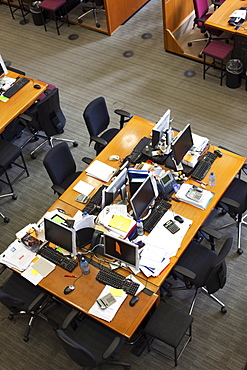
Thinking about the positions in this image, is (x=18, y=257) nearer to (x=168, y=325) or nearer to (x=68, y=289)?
(x=68, y=289)

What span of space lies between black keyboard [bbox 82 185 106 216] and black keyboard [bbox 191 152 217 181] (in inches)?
45.6

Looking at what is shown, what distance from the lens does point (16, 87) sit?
290 inches

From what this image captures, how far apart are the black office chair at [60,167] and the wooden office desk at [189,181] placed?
0.26m

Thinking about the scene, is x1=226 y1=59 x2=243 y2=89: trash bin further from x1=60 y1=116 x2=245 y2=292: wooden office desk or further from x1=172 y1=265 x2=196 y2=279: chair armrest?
x1=172 y1=265 x2=196 y2=279: chair armrest

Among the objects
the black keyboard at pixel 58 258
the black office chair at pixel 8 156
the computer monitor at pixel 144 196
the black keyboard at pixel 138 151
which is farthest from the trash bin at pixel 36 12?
the black keyboard at pixel 58 258

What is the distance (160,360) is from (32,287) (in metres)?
1.61

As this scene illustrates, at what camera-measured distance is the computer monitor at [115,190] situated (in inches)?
209

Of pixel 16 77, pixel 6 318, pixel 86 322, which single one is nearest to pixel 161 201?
pixel 86 322

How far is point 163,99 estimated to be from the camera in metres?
8.03

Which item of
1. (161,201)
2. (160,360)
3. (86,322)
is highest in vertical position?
(161,201)

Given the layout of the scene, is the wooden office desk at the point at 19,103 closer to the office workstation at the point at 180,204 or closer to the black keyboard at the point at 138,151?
the office workstation at the point at 180,204

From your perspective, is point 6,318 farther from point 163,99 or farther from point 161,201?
point 163,99

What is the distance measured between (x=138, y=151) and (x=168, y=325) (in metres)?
2.27

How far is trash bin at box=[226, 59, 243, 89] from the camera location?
25.5 ft
